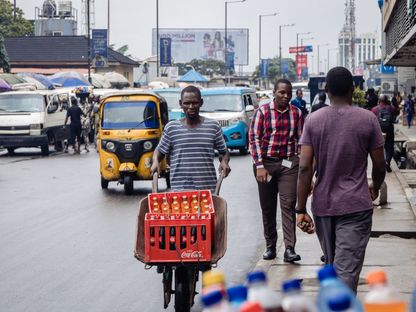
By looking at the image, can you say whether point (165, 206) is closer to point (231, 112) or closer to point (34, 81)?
point (231, 112)

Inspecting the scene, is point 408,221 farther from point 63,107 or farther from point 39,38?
point 39,38

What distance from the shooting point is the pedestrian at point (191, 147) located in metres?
8.80

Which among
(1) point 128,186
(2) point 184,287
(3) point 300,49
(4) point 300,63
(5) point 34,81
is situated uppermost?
(3) point 300,49

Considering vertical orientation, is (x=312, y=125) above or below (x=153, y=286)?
above

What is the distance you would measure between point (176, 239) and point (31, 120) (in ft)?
77.9

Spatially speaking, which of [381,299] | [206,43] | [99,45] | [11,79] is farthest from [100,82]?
[206,43]

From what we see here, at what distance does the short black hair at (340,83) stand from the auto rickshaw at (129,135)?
12.7 m

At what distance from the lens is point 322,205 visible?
22.3 ft

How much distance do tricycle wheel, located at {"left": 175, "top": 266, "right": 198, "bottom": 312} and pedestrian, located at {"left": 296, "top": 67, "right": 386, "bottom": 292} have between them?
71.8 inches

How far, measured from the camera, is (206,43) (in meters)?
126

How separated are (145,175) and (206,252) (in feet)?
37.5

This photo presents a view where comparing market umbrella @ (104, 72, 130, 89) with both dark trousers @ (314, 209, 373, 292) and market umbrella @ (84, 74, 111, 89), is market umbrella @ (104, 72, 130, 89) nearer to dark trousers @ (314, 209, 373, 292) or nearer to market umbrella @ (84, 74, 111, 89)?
market umbrella @ (84, 74, 111, 89)

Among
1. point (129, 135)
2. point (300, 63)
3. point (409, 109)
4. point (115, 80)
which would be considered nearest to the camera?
point (129, 135)

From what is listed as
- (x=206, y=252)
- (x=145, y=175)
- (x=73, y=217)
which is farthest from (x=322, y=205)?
(x=145, y=175)
